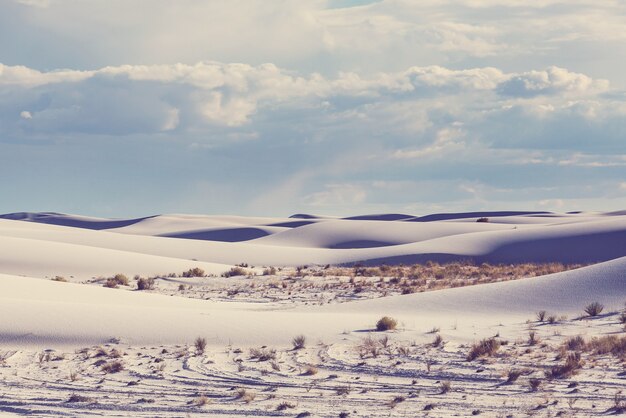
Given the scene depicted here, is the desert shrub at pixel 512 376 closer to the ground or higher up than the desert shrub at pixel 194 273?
closer to the ground

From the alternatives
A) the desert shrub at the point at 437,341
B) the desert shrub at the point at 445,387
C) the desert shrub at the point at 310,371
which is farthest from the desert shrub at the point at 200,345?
the desert shrub at the point at 445,387

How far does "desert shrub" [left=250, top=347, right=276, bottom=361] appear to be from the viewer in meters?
15.5

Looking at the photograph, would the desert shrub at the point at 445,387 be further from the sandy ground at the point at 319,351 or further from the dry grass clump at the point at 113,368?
the dry grass clump at the point at 113,368

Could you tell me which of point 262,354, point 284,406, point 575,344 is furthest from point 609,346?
point 284,406

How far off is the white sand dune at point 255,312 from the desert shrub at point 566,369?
3.85 metres

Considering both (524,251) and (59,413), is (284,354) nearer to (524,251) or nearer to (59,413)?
(59,413)

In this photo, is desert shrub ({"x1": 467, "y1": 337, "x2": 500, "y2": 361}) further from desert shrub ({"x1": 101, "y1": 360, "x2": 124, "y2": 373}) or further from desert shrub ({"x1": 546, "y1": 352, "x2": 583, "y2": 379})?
desert shrub ({"x1": 101, "y1": 360, "x2": 124, "y2": 373})

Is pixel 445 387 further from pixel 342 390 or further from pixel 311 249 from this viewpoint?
pixel 311 249

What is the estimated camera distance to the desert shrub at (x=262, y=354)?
15456 millimetres

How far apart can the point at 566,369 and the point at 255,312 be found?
951 centimetres

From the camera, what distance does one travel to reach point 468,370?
46.8 ft

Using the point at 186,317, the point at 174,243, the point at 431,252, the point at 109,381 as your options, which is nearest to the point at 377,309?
the point at 186,317

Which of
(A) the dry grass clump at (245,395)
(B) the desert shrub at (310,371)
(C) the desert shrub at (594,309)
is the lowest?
(A) the dry grass clump at (245,395)

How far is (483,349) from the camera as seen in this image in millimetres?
15578
